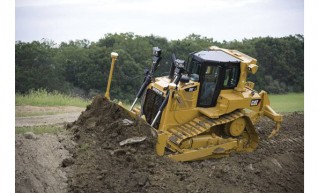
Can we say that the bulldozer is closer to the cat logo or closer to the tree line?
the cat logo

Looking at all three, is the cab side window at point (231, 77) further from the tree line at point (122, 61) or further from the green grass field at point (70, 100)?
the green grass field at point (70, 100)

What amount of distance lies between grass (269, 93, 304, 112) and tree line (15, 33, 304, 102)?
0.11 m

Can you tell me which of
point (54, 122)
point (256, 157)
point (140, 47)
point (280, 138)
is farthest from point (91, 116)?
point (140, 47)

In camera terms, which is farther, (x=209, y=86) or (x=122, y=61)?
(x=122, y=61)

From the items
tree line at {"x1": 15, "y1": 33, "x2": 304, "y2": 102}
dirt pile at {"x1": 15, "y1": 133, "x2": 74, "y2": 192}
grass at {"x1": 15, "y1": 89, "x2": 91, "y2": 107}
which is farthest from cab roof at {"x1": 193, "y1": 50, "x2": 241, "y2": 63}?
grass at {"x1": 15, "y1": 89, "x2": 91, "y2": 107}

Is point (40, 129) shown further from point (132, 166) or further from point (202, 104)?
point (202, 104)

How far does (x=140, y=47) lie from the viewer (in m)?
13.3

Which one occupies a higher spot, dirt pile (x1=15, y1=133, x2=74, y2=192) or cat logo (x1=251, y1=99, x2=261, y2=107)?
cat logo (x1=251, y1=99, x2=261, y2=107)

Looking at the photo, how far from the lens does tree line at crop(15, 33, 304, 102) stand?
8.09 metres

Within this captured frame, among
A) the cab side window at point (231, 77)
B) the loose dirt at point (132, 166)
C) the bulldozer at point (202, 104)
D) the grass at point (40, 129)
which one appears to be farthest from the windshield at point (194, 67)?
the grass at point (40, 129)

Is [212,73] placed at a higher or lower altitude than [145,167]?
higher

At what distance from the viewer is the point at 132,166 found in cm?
718

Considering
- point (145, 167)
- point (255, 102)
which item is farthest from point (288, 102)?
point (145, 167)

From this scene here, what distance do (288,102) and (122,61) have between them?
5.09 metres
